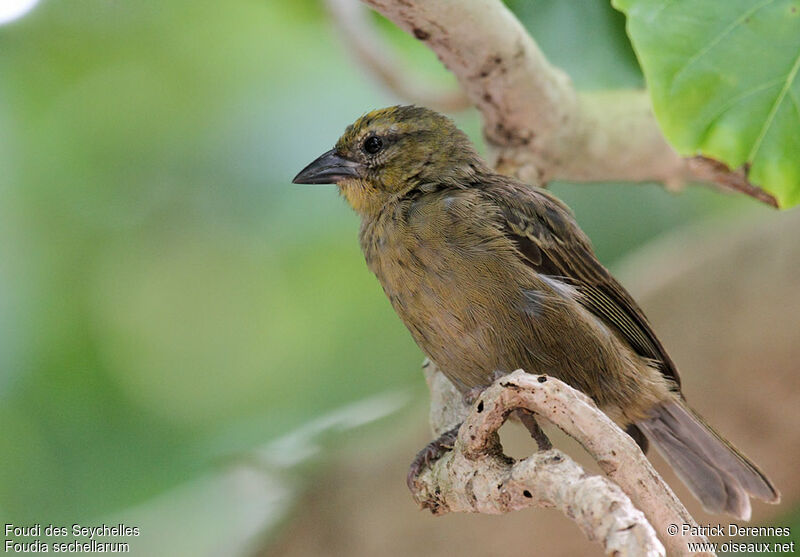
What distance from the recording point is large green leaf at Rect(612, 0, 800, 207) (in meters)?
3.10

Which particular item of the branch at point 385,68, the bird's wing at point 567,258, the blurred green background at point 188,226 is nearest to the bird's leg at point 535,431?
the bird's wing at point 567,258

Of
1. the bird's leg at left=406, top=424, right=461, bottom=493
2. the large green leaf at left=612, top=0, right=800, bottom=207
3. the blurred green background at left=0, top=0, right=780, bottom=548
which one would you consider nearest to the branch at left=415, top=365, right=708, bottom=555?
the bird's leg at left=406, top=424, right=461, bottom=493

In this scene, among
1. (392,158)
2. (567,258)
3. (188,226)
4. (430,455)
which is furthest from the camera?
(188,226)

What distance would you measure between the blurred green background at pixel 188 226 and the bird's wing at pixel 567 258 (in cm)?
258

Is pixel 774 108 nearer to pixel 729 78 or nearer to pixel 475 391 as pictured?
pixel 729 78

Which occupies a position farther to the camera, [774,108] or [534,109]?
[534,109]

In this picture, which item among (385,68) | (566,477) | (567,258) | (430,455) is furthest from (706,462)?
(385,68)

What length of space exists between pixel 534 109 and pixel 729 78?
0.97 m

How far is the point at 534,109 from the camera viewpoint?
3951 millimetres

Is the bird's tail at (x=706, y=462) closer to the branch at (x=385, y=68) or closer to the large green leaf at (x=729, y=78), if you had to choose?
the large green leaf at (x=729, y=78)

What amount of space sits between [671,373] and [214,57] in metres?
4.10

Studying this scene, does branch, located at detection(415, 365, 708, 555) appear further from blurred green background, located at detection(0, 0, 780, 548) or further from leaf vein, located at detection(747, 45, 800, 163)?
blurred green background, located at detection(0, 0, 780, 548)

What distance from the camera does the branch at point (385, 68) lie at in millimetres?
4836

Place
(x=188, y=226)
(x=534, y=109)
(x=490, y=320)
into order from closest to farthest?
(x=490, y=320) → (x=534, y=109) → (x=188, y=226)
